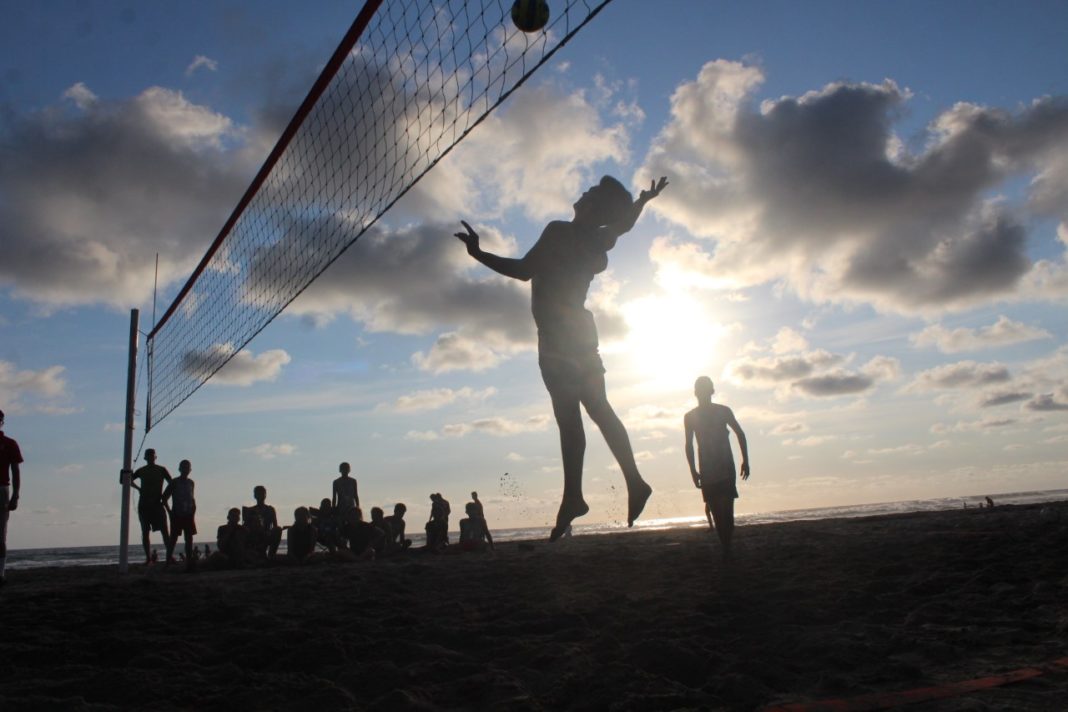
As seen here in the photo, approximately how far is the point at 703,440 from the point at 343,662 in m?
3.71

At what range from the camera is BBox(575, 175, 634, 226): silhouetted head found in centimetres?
398

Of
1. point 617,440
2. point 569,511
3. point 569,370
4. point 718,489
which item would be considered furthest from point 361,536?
point 569,370

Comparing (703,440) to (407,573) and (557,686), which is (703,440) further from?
(557,686)

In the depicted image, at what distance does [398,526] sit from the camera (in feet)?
36.1

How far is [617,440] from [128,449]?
18.6 feet

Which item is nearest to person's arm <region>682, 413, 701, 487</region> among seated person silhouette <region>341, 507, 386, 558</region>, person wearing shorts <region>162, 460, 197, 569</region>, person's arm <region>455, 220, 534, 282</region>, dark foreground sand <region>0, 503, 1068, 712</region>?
dark foreground sand <region>0, 503, 1068, 712</region>

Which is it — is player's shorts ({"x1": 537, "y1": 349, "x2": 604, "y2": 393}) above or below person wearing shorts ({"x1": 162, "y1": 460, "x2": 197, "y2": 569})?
above

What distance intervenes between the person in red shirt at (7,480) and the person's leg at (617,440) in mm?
5557

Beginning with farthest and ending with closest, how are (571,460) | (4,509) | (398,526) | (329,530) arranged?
1. (398,526)
2. (329,530)
3. (4,509)
4. (571,460)

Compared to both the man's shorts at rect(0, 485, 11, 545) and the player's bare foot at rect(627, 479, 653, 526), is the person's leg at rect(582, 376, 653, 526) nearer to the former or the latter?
the player's bare foot at rect(627, 479, 653, 526)

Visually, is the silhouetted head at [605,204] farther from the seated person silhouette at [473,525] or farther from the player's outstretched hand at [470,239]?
the seated person silhouette at [473,525]

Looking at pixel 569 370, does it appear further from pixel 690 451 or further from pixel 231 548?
pixel 231 548

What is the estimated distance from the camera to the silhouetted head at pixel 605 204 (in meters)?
3.98

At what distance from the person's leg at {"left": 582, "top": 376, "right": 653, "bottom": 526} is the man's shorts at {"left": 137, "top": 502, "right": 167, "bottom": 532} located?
731cm
